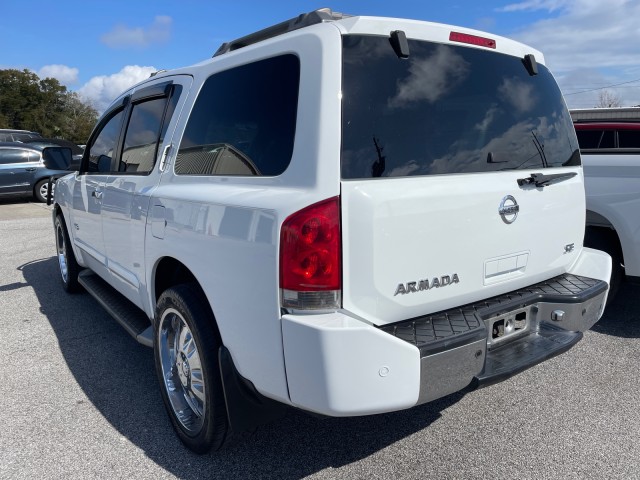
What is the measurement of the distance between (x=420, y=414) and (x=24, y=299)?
4.52 meters

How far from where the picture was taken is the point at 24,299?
5512 mm

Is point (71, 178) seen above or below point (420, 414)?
above

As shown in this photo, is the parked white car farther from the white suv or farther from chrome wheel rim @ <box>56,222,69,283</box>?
chrome wheel rim @ <box>56,222,69,283</box>

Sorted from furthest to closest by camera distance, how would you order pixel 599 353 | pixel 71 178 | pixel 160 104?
pixel 71 178 < pixel 599 353 < pixel 160 104

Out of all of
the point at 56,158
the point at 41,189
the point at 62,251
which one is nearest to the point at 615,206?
the point at 56,158

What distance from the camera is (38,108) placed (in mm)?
60406

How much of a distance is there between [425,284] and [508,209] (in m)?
0.62

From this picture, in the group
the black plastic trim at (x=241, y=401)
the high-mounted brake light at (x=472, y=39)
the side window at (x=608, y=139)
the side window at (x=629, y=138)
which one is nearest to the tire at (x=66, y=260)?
the black plastic trim at (x=241, y=401)

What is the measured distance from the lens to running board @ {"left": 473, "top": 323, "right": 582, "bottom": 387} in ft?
7.52

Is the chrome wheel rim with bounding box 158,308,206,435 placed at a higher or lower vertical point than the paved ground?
higher

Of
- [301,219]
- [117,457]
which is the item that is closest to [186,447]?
[117,457]

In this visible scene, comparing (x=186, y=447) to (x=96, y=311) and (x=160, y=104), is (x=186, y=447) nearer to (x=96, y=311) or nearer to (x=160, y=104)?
(x=160, y=104)

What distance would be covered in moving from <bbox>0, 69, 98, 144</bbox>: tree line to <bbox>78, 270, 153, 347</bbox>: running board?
2303 inches

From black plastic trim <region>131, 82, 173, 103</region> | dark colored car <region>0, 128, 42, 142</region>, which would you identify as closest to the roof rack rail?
black plastic trim <region>131, 82, 173, 103</region>
